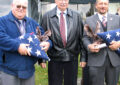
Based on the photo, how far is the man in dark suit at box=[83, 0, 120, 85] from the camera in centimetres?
324

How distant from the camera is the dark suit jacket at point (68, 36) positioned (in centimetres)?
346

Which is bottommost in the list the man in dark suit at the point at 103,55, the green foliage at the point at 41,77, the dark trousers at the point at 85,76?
the green foliage at the point at 41,77

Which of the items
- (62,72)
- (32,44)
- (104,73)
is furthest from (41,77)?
(32,44)

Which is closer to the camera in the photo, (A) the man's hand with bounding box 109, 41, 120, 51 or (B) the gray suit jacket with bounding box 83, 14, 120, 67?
(A) the man's hand with bounding box 109, 41, 120, 51

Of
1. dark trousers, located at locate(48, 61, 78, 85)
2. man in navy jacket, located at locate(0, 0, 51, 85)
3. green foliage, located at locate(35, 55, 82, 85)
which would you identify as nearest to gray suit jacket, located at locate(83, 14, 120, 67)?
dark trousers, located at locate(48, 61, 78, 85)

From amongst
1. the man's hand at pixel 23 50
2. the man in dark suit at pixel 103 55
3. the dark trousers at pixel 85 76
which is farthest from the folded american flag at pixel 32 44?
the dark trousers at pixel 85 76

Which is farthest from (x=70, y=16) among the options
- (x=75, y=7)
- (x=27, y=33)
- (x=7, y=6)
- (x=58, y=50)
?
(x=75, y=7)

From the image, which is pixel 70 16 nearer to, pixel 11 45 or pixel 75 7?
pixel 11 45

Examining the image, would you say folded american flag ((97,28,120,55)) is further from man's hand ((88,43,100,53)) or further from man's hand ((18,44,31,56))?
man's hand ((18,44,31,56))

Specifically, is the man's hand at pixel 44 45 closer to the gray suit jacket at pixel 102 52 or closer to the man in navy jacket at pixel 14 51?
the man in navy jacket at pixel 14 51

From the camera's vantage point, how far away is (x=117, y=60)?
3.29 metres

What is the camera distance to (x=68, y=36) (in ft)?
11.3

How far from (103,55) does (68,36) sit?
74 centimetres

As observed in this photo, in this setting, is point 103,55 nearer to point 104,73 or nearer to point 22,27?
point 104,73
